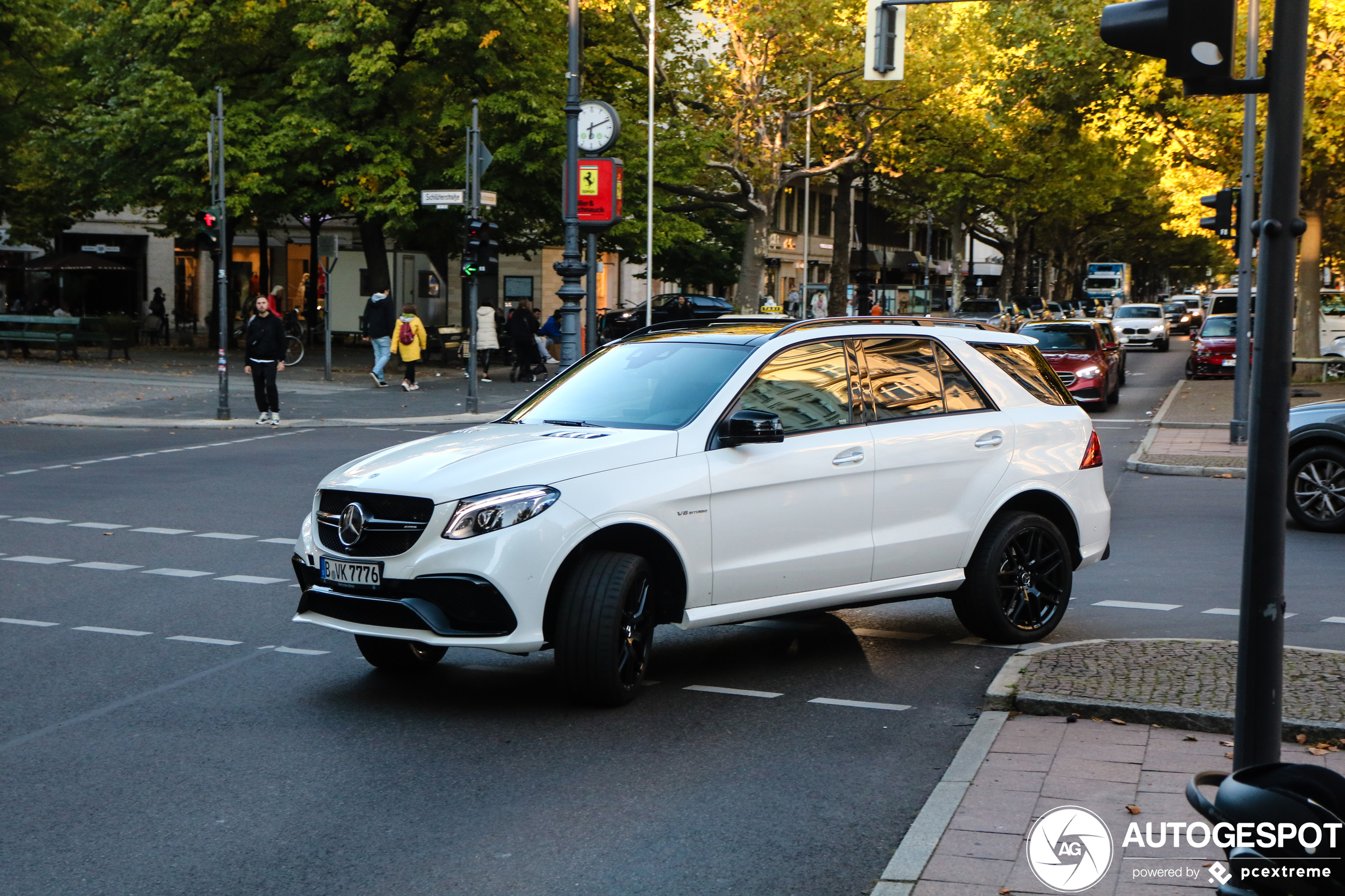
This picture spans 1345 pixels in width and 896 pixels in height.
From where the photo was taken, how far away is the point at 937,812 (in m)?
5.00

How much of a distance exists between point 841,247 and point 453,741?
4638 centimetres

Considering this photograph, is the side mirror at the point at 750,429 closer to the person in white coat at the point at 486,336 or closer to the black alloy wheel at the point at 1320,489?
the black alloy wheel at the point at 1320,489

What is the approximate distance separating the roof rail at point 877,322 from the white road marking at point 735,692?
174cm

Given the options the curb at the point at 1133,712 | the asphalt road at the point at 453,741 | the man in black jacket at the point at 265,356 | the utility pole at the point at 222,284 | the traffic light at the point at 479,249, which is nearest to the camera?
the asphalt road at the point at 453,741

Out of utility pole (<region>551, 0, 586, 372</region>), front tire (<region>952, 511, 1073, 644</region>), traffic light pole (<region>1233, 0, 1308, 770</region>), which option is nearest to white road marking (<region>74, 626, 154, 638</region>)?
front tire (<region>952, 511, 1073, 644</region>)

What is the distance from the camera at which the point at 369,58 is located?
3291cm

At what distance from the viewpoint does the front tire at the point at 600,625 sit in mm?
6305

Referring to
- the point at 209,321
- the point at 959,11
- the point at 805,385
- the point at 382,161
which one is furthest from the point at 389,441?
the point at 959,11

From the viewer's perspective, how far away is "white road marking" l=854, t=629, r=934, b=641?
327 inches

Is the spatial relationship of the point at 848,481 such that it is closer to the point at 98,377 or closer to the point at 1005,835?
the point at 1005,835

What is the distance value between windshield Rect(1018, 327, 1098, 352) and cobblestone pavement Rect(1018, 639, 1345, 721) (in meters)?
20.7

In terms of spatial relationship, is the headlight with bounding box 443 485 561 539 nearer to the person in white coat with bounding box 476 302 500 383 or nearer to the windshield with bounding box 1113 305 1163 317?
the person in white coat with bounding box 476 302 500 383

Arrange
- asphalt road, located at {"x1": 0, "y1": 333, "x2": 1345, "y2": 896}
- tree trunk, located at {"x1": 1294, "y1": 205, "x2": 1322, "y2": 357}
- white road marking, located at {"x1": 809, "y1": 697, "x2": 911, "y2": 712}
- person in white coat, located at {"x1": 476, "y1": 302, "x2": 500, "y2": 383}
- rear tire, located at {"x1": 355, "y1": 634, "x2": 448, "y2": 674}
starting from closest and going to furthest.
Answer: asphalt road, located at {"x1": 0, "y1": 333, "x2": 1345, "y2": 896}
white road marking, located at {"x1": 809, "y1": 697, "x2": 911, "y2": 712}
rear tire, located at {"x1": 355, "y1": 634, "x2": 448, "y2": 674}
tree trunk, located at {"x1": 1294, "y1": 205, "x2": 1322, "y2": 357}
person in white coat, located at {"x1": 476, "y1": 302, "x2": 500, "y2": 383}

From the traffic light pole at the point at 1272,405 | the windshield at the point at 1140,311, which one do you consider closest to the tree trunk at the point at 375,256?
the windshield at the point at 1140,311
